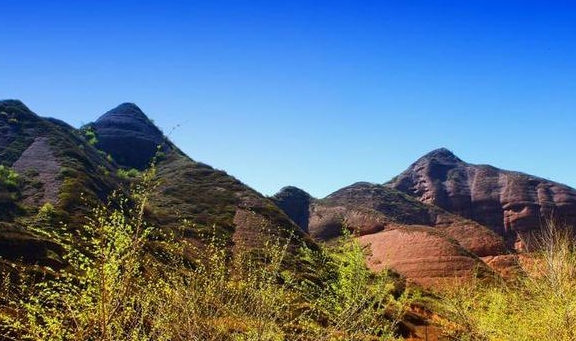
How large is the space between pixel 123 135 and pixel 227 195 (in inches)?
1359

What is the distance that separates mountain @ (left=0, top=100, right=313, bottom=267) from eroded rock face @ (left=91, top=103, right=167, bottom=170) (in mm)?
303

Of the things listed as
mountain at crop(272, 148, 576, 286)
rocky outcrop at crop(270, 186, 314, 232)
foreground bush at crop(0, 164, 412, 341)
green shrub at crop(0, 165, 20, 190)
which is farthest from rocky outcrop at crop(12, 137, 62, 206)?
rocky outcrop at crop(270, 186, 314, 232)

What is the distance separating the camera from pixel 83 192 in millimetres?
38875

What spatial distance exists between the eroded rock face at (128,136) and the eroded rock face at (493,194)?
60.6 metres

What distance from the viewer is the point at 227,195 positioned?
200 ft

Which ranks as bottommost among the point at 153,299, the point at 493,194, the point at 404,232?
the point at 153,299

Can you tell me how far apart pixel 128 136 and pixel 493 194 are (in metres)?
80.1

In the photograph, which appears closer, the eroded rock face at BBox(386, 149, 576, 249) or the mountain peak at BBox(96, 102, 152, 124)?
the mountain peak at BBox(96, 102, 152, 124)

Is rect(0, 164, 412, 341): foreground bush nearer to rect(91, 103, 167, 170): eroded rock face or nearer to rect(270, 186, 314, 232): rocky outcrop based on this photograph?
rect(91, 103, 167, 170): eroded rock face

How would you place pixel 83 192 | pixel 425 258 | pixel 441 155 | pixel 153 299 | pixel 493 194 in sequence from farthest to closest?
pixel 441 155 → pixel 493 194 → pixel 425 258 → pixel 83 192 → pixel 153 299

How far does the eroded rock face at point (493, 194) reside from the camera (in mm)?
105250

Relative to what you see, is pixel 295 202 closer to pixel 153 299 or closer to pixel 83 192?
pixel 83 192

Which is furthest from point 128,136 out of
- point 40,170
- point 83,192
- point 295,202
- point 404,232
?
point 404,232

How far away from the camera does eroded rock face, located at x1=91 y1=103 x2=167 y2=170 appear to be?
81.2 m
